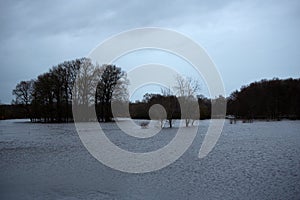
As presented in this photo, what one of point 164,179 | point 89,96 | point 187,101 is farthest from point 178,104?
point 164,179

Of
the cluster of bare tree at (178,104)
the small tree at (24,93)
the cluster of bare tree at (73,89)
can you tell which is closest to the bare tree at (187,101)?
the cluster of bare tree at (178,104)

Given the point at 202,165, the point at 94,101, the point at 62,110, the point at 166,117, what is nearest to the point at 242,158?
the point at 202,165

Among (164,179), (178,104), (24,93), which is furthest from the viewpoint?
(24,93)

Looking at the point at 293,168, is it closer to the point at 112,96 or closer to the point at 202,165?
the point at 202,165

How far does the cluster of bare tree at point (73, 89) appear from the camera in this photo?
65.4m

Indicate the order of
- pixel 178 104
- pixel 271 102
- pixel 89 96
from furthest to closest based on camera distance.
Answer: pixel 271 102
pixel 89 96
pixel 178 104

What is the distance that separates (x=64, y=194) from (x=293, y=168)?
8.80 meters

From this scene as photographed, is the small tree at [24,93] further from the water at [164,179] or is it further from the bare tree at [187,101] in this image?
the water at [164,179]

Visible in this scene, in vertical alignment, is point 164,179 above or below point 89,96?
below

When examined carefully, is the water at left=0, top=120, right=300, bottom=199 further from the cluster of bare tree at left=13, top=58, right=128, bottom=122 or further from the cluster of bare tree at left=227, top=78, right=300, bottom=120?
the cluster of bare tree at left=227, top=78, right=300, bottom=120

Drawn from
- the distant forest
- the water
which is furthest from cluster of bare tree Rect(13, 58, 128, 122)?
the water

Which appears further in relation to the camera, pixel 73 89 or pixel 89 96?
pixel 73 89

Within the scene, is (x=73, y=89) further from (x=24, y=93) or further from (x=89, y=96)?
(x=24, y=93)

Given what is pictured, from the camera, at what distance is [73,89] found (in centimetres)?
6762
